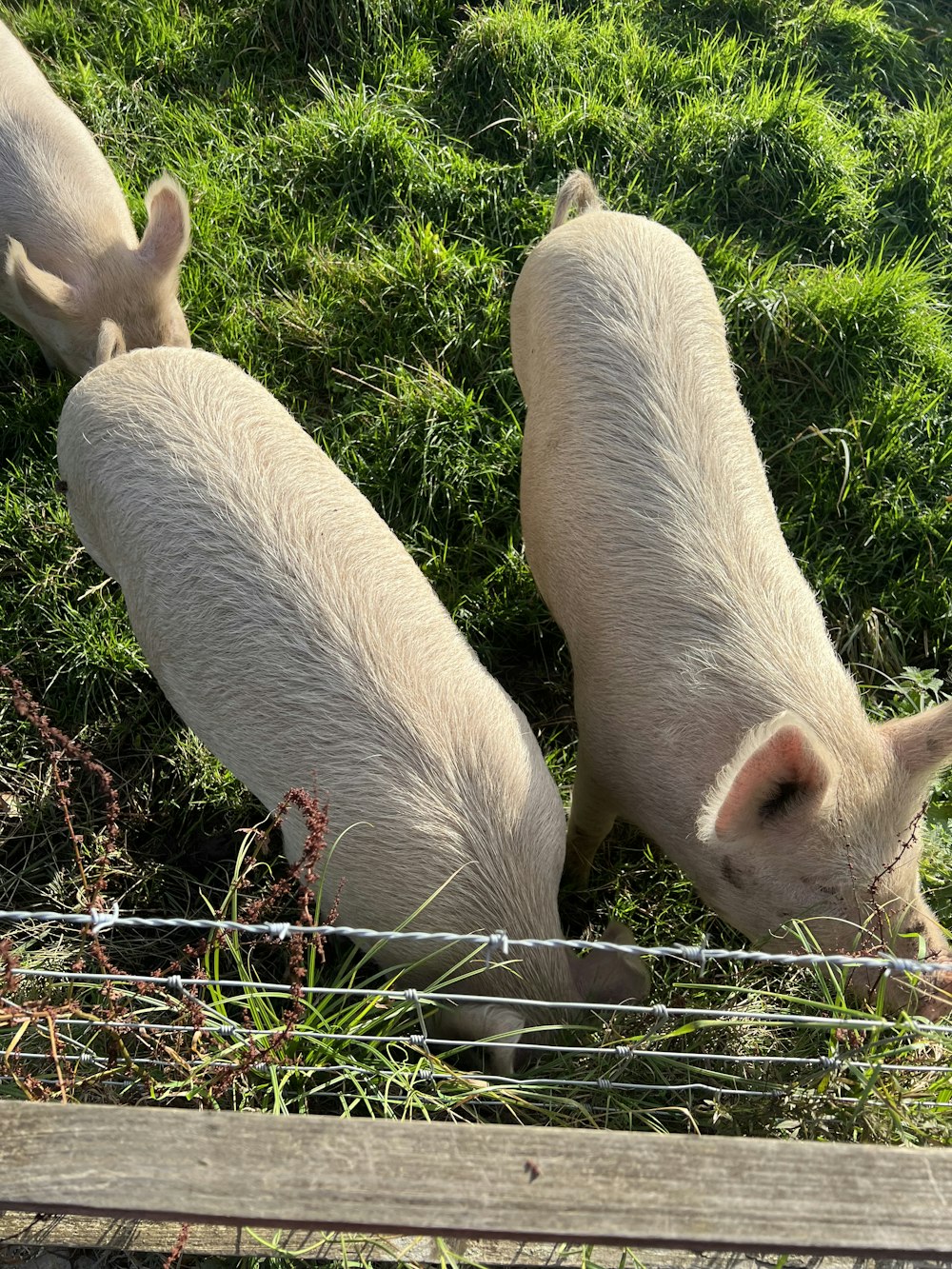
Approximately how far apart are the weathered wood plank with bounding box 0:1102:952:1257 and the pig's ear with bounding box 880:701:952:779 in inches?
49.5

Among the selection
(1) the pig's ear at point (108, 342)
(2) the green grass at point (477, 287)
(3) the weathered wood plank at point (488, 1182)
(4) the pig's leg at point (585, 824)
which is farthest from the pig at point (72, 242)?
(3) the weathered wood plank at point (488, 1182)

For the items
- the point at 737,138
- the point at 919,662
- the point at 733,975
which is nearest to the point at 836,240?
the point at 737,138

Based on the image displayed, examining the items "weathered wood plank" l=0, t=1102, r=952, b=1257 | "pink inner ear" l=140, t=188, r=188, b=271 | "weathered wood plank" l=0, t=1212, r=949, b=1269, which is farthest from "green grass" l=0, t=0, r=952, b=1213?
"weathered wood plank" l=0, t=1102, r=952, b=1257

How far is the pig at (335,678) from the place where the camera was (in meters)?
2.54

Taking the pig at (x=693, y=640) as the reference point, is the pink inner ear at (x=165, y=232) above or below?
above

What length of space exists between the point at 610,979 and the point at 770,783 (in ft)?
2.49

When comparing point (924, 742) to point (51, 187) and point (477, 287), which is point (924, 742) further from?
point (51, 187)

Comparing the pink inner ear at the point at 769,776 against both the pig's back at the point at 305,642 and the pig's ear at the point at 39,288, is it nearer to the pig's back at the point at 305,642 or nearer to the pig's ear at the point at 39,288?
the pig's back at the point at 305,642

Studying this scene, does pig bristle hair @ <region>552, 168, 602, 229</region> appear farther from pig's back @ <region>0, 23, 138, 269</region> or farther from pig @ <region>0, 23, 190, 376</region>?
pig's back @ <region>0, 23, 138, 269</region>

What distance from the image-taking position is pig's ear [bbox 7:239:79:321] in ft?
12.0

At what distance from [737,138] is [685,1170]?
4.67 m

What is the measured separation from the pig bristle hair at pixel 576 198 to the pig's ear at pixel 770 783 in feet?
8.07

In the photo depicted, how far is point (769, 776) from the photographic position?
7.42ft

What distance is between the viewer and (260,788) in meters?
2.81
